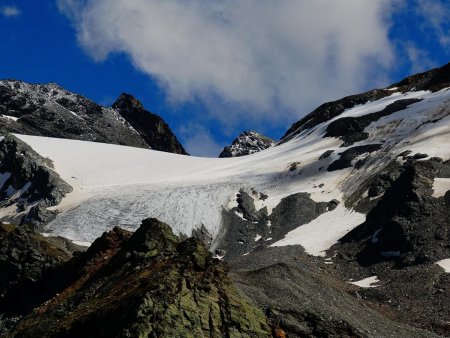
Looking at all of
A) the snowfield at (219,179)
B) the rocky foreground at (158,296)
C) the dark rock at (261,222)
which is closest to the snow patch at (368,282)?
the snowfield at (219,179)

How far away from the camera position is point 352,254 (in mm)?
65000

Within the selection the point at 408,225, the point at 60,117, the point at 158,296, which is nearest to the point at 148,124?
the point at 60,117

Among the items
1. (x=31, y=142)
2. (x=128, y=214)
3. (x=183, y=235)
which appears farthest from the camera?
(x=31, y=142)

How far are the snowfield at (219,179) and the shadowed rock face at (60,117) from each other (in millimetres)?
30495

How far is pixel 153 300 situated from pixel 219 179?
78747mm

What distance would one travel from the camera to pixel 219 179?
332ft

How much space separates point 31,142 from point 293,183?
181ft

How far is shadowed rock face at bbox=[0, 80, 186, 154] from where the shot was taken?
156250 mm

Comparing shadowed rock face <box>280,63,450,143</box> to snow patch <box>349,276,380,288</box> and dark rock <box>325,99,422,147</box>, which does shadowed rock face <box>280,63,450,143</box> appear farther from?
snow patch <box>349,276,380,288</box>

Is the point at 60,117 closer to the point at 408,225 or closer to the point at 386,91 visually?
the point at 386,91

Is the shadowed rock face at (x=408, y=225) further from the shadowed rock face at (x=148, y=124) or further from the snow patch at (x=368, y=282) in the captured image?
the shadowed rock face at (x=148, y=124)

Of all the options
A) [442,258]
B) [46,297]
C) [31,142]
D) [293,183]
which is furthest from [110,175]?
[46,297]

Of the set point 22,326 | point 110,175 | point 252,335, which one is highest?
point 110,175

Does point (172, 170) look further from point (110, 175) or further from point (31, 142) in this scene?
point (31, 142)
